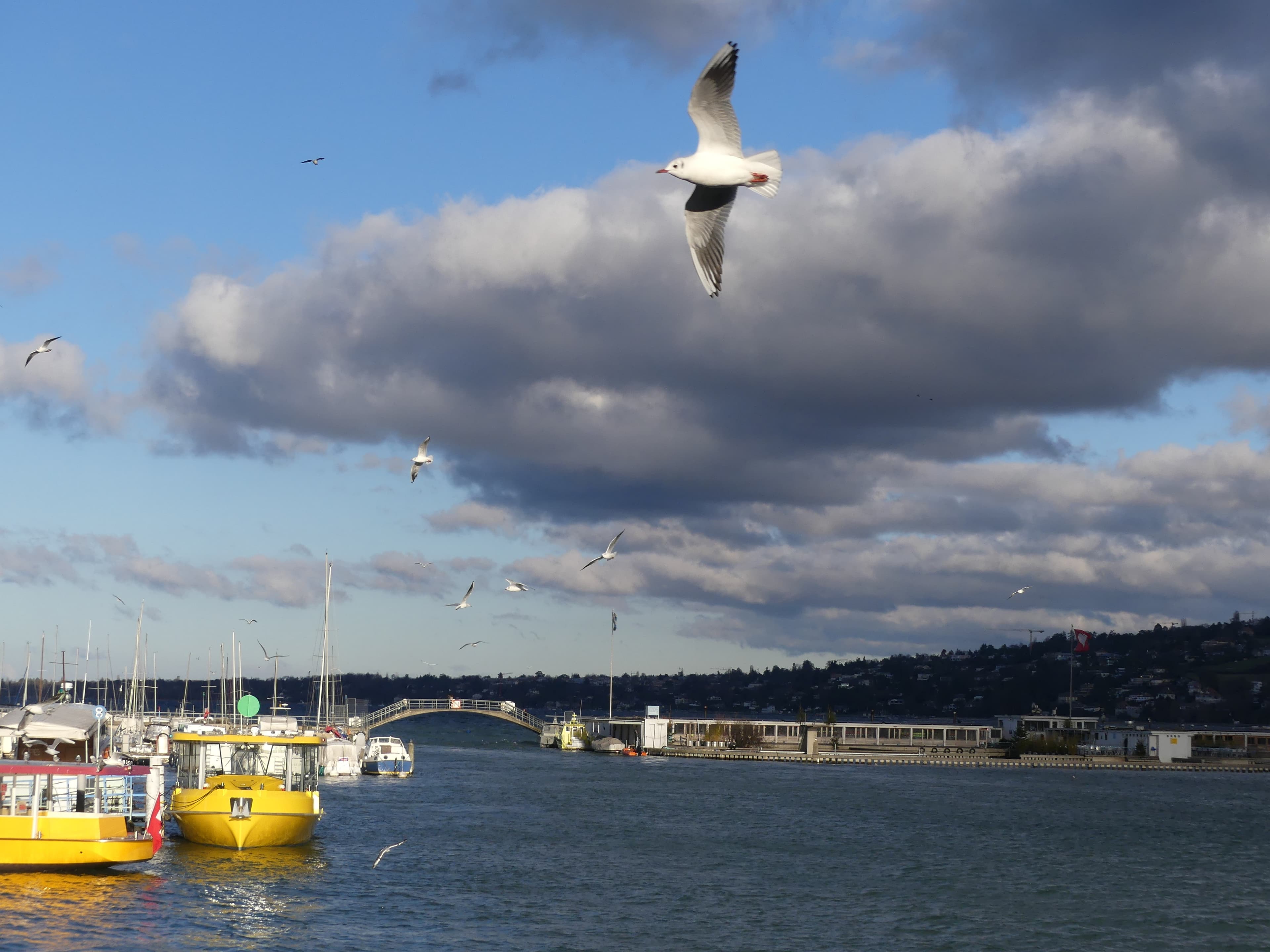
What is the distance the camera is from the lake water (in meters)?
38.8

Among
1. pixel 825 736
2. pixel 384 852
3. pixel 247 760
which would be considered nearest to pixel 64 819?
pixel 247 760

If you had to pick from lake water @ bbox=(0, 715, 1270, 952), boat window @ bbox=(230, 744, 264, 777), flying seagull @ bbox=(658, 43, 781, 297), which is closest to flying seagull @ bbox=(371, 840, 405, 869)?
lake water @ bbox=(0, 715, 1270, 952)

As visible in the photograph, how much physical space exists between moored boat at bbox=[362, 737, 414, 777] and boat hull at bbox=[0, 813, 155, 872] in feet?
228

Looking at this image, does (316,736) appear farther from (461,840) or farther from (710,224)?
(710,224)

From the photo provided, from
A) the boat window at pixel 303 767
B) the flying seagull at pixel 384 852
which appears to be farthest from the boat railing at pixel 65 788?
the flying seagull at pixel 384 852

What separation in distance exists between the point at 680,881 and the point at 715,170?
134 ft

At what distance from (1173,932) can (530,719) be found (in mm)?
145503

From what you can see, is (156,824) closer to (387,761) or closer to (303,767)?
(303,767)

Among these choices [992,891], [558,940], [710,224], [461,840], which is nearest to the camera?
[710,224]

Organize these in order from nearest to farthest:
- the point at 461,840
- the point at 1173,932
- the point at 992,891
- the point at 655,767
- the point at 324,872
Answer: the point at 1173,932 < the point at 324,872 < the point at 992,891 < the point at 461,840 < the point at 655,767

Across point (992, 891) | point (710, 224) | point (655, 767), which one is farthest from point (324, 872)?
point (655, 767)

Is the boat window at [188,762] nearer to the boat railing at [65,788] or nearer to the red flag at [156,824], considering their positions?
the red flag at [156,824]

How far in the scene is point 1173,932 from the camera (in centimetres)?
4519

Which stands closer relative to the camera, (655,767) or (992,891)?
(992,891)
